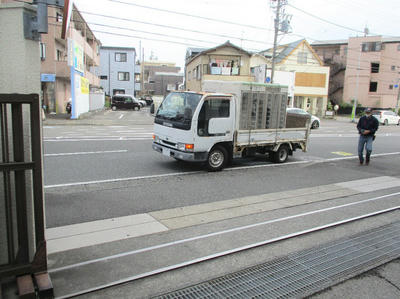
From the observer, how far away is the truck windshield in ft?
28.8

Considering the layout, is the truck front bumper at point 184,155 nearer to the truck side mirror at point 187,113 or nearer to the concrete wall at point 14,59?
Answer: the truck side mirror at point 187,113

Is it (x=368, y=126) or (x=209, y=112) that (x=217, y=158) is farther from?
(x=368, y=126)

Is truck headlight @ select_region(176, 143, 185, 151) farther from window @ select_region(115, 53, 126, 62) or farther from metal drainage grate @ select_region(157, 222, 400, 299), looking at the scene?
window @ select_region(115, 53, 126, 62)

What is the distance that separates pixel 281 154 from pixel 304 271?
7.28 metres

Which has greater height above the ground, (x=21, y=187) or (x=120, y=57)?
(x=120, y=57)

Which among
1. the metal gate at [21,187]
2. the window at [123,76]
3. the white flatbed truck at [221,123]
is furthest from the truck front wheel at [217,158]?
the window at [123,76]

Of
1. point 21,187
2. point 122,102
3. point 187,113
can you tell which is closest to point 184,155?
→ point 187,113

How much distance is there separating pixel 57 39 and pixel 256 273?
28.9m

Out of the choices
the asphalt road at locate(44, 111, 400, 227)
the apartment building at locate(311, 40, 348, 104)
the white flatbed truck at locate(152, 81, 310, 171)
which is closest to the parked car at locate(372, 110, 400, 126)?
the apartment building at locate(311, 40, 348, 104)

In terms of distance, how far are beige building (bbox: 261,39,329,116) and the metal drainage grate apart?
4385 cm

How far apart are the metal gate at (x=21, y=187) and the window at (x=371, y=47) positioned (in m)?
57.0

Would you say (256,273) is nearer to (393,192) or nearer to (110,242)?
(110,242)

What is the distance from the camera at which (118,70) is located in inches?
2256

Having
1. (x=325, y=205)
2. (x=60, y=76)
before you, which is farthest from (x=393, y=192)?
(x=60, y=76)
